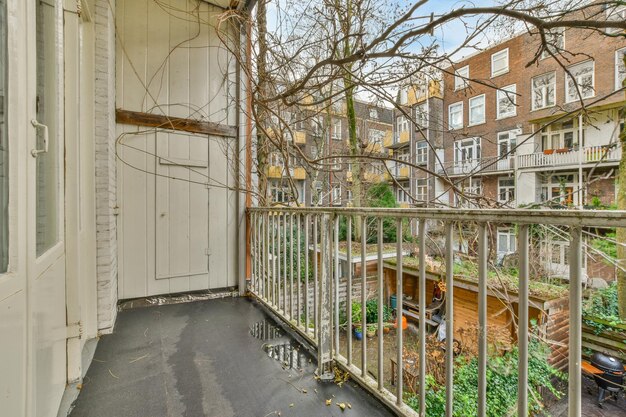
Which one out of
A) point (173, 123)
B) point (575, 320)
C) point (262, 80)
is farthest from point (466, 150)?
point (173, 123)

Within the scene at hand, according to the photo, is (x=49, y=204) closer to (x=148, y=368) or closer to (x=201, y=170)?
(x=148, y=368)

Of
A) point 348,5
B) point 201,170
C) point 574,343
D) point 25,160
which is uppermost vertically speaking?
point 348,5

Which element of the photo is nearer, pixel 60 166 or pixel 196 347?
pixel 60 166

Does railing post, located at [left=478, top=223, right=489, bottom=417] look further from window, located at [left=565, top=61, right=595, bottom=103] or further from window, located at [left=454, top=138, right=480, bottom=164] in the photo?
window, located at [left=565, top=61, right=595, bottom=103]

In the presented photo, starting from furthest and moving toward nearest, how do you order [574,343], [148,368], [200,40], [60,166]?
[200,40]
[148,368]
[60,166]
[574,343]

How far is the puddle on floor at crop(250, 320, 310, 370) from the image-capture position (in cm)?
184

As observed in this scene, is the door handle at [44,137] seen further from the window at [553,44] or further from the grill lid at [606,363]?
the grill lid at [606,363]

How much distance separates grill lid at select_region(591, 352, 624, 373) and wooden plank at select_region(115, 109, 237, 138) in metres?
5.33

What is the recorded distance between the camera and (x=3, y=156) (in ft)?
2.58

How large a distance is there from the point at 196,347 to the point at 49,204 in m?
1.30

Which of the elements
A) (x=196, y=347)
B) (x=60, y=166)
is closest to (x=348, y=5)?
(x=60, y=166)

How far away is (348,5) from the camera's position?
8.36ft

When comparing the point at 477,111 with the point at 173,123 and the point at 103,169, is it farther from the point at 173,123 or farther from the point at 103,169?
the point at 103,169

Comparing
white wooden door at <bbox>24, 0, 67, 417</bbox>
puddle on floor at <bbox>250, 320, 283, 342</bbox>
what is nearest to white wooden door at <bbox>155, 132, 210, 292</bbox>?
puddle on floor at <bbox>250, 320, 283, 342</bbox>
